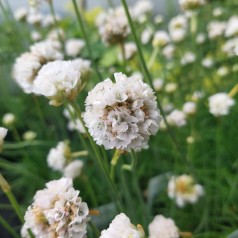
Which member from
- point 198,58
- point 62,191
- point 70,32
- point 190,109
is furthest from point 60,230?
point 70,32

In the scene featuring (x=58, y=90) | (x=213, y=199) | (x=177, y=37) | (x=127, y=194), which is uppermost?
(x=58, y=90)

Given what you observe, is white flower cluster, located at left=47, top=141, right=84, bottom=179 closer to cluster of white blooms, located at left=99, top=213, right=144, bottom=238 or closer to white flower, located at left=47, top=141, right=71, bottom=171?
white flower, located at left=47, top=141, right=71, bottom=171

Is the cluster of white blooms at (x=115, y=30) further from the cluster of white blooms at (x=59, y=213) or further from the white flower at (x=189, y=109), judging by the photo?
the cluster of white blooms at (x=59, y=213)

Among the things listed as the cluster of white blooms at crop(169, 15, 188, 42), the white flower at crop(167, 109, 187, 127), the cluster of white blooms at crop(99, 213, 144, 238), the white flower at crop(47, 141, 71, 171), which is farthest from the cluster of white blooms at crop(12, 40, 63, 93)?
the cluster of white blooms at crop(169, 15, 188, 42)

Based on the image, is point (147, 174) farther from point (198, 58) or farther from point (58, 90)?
point (58, 90)

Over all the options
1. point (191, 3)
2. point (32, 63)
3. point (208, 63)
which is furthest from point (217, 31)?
point (32, 63)

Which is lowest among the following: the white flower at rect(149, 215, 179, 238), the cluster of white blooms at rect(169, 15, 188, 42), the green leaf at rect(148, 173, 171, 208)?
the green leaf at rect(148, 173, 171, 208)
